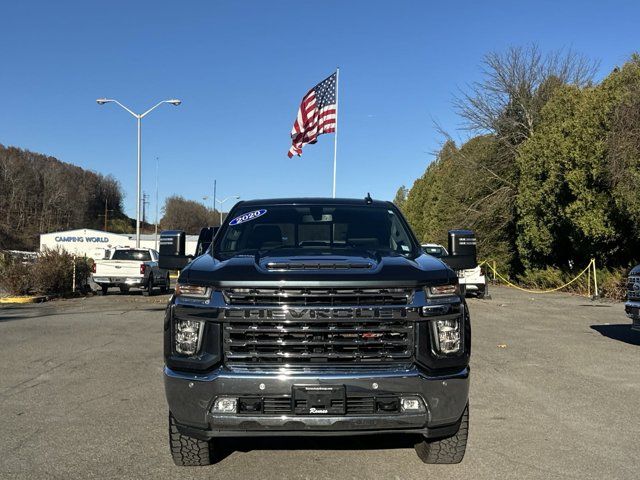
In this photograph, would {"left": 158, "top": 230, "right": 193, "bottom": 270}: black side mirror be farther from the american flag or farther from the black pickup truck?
the american flag

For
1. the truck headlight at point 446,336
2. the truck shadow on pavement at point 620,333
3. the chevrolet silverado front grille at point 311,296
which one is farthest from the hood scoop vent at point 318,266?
the truck shadow on pavement at point 620,333

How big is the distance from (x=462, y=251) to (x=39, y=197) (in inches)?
4612

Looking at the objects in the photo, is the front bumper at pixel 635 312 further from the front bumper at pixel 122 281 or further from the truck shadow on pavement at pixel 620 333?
the front bumper at pixel 122 281

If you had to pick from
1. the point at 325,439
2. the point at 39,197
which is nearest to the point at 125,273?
the point at 325,439

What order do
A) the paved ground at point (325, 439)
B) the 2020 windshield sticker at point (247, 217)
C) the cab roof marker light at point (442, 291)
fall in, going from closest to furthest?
1. the cab roof marker light at point (442, 291)
2. the paved ground at point (325, 439)
3. the 2020 windshield sticker at point (247, 217)

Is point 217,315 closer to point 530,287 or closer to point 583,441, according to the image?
point 583,441

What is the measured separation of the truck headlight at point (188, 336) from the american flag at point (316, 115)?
76.8 ft

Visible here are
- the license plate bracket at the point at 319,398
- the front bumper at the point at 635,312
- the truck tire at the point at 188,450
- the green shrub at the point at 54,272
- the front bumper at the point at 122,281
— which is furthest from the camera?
the front bumper at the point at 122,281

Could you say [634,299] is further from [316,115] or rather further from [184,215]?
[184,215]

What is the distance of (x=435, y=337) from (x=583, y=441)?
2179mm

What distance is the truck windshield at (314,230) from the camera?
17.7ft

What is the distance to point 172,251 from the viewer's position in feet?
18.5

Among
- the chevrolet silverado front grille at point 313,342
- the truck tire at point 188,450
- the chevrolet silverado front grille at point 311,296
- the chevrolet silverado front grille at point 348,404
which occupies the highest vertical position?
the chevrolet silverado front grille at point 311,296

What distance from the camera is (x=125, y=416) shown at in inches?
236
